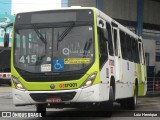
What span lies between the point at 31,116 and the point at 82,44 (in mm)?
3491

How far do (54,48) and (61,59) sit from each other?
0.37 m

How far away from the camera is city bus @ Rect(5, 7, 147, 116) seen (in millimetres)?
12555

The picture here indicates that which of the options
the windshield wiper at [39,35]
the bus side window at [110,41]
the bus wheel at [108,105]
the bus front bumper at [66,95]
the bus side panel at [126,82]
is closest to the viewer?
the bus front bumper at [66,95]

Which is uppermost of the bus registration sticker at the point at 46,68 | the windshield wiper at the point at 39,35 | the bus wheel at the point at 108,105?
the windshield wiper at the point at 39,35

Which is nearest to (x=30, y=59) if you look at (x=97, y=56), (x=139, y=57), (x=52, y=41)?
(x=52, y=41)

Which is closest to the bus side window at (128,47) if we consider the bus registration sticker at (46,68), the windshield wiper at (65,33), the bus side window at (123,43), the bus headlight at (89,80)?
the bus side window at (123,43)

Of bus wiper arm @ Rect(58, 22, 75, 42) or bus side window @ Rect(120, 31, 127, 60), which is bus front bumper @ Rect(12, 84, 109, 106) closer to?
bus wiper arm @ Rect(58, 22, 75, 42)

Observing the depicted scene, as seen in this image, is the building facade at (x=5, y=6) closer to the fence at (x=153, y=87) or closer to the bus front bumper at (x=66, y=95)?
the fence at (x=153, y=87)

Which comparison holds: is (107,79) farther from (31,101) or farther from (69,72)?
(31,101)

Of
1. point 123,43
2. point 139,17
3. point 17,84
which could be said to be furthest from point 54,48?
point 139,17

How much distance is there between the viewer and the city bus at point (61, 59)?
494 inches

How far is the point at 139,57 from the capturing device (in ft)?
69.1

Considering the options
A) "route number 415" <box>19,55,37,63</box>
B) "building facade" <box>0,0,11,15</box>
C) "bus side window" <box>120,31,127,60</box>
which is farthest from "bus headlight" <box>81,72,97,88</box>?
"building facade" <box>0,0,11,15</box>

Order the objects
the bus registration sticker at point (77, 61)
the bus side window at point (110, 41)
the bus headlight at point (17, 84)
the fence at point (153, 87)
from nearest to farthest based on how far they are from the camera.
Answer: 1. the bus registration sticker at point (77, 61)
2. the bus headlight at point (17, 84)
3. the bus side window at point (110, 41)
4. the fence at point (153, 87)
